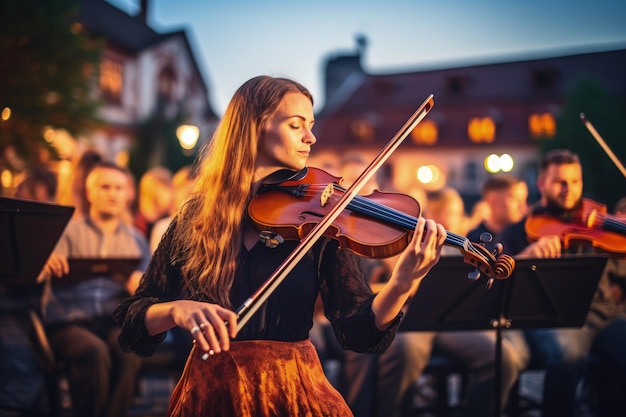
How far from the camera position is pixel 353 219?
2.49m

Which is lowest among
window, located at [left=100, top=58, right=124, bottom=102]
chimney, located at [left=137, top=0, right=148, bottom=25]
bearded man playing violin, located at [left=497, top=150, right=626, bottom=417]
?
bearded man playing violin, located at [left=497, top=150, right=626, bottom=417]

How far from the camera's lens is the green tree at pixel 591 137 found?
2511 centimetres

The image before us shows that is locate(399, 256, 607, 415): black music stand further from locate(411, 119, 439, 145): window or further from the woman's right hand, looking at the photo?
locate(411, 119, 439, 145): window

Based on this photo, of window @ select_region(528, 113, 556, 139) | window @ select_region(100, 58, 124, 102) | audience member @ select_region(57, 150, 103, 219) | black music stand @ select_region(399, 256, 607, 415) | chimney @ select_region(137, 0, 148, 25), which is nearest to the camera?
black music stand @ select_region(399, 256, 607, 415)

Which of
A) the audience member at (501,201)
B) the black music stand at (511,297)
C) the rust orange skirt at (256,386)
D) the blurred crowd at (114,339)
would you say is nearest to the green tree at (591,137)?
the audience member at (501,201)

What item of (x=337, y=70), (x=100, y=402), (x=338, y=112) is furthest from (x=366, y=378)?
(x=337, y=70)

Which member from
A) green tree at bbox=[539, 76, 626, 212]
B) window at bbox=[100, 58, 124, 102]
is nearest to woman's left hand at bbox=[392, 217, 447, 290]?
green tree at bbox=[539, 76, 626, 212]

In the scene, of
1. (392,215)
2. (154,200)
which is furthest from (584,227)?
(154,200)

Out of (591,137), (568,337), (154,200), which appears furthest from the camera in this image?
(591,137)

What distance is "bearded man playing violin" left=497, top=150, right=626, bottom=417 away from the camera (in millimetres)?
4703

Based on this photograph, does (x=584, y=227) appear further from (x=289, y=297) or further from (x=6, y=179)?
(x=6, y=179)

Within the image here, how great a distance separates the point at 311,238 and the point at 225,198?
1.74 ft

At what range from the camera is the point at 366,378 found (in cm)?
478

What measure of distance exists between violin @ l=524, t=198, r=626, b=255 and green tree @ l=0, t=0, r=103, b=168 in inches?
523
